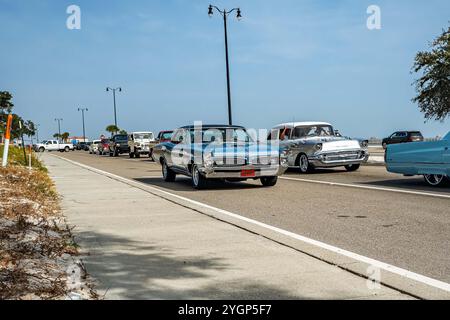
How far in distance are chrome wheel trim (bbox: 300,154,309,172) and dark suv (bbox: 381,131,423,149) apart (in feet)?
108

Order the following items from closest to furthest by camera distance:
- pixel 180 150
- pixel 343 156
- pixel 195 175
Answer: pixel 195 175
pixel 180 150
pixel 343 156

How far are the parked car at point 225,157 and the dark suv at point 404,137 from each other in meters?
37.5

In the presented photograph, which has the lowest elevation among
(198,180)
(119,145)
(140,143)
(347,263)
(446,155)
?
(347,263)

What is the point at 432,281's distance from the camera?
4.41 m

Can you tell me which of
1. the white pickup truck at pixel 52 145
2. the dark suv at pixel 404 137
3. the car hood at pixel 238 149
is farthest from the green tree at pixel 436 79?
the white pickup truck at pixel 52 145

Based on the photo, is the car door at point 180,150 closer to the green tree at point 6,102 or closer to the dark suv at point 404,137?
the dark suv at point 404,137

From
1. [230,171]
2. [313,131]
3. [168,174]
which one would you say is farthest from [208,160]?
[313,131]

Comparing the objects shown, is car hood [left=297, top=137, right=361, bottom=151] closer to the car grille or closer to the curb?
the car grille

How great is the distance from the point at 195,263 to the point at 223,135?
8.11 m

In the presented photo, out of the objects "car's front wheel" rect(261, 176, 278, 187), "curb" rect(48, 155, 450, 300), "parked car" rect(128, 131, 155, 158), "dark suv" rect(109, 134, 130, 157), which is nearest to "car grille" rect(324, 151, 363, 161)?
"car's front wheel" rect(261, 176, 278, 187)

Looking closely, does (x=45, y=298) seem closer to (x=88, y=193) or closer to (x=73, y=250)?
(x=73, y=250)

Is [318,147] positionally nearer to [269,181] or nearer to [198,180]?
[269,181]

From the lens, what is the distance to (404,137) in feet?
162

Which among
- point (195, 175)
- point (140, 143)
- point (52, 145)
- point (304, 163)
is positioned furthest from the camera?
point (52, 145)
